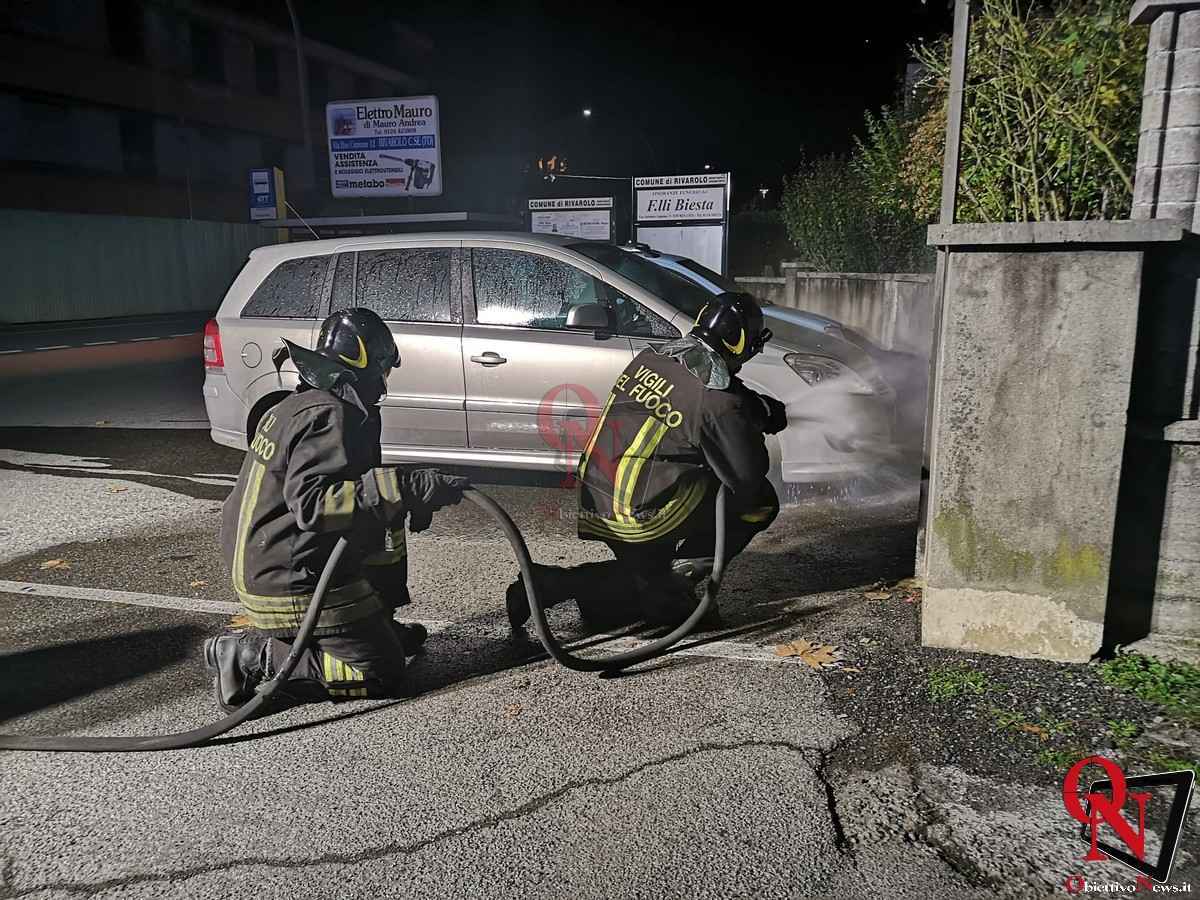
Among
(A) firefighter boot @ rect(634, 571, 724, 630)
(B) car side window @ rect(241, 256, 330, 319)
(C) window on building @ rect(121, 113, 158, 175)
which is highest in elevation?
(C) window on building @ rect(121, 113, 158, 175)

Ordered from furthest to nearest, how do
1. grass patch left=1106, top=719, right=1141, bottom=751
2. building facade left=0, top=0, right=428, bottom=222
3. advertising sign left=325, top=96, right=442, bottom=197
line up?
building facade left=0, top=0, right=428, bottom=222 < advertising sign left=325, top=96, right=442, bottom=197 < grass patch left=1106, top=719, right=1141, bottom=751

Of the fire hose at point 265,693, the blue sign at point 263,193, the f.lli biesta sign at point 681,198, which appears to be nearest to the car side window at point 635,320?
the fire hose at point 265,693

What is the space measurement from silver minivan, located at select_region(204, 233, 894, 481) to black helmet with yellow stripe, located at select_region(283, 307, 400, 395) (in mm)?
2354

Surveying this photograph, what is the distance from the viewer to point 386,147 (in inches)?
896

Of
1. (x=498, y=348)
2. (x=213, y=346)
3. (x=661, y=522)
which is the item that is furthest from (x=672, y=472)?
(x=213, y=346)

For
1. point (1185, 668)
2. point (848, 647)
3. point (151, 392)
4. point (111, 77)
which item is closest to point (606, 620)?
point (848, 647)

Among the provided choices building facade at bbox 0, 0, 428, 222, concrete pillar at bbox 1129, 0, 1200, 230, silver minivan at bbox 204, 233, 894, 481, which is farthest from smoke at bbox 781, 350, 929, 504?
building facade at bbox 0, 0, 428, 222

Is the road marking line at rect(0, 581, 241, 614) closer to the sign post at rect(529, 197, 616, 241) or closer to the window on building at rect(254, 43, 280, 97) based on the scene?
the sign post at rect(529, 197, 616, 241)

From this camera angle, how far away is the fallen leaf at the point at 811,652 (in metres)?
4.02

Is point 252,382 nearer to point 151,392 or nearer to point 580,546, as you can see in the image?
point 580,546

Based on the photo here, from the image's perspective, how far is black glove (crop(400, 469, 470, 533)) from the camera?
339 cm

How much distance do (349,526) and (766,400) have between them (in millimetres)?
1861

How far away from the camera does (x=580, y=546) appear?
18.9 feet

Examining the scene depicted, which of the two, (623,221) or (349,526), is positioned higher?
(623,221)
